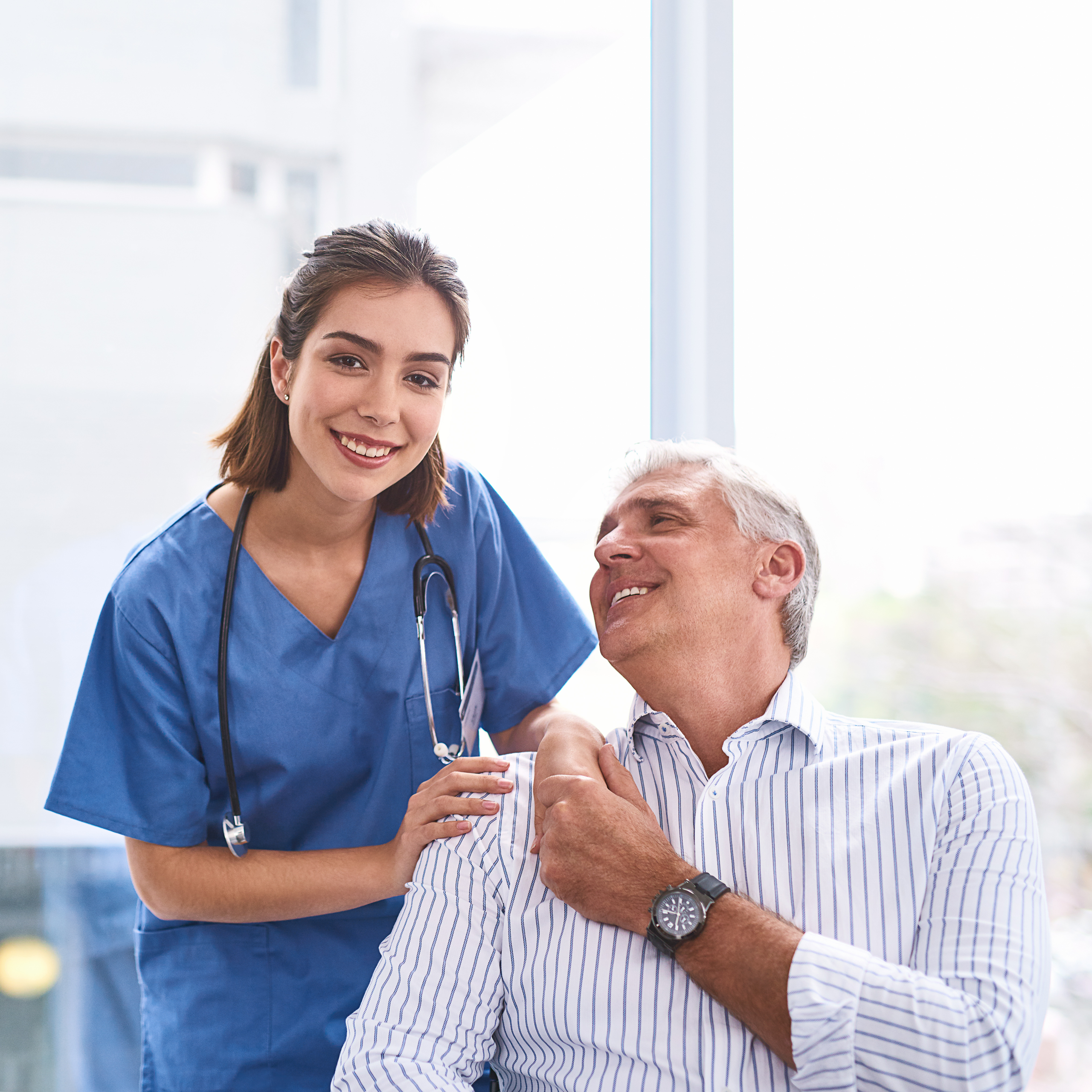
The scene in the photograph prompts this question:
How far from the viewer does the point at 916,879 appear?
100cm

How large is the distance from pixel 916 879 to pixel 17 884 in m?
1.52

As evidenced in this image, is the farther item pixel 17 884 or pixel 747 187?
pixel 747 187

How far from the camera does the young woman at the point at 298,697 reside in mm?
1229

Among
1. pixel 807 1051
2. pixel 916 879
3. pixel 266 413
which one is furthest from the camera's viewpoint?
pixel 266 413

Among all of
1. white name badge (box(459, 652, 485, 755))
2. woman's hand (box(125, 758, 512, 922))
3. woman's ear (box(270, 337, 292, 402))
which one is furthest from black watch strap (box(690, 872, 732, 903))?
woman's ear (box(270, 337, 292, 402))

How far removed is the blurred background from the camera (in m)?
1.70

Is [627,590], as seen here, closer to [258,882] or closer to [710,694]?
[710,694]

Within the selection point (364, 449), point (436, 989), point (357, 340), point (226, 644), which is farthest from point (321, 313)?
point (436, 989)

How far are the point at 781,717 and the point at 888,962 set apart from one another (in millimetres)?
288

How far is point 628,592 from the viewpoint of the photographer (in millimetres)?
1230

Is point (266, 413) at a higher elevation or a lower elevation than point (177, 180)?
lower

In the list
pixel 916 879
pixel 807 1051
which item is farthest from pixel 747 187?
pixel 807 1051

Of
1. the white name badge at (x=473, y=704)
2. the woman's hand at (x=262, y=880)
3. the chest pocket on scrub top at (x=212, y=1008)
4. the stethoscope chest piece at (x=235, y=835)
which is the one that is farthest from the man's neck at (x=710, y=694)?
the chest pocket on scrub top at (x=212, y=1008)

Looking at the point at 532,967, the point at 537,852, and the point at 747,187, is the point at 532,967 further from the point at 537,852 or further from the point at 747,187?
the point at 747,187
